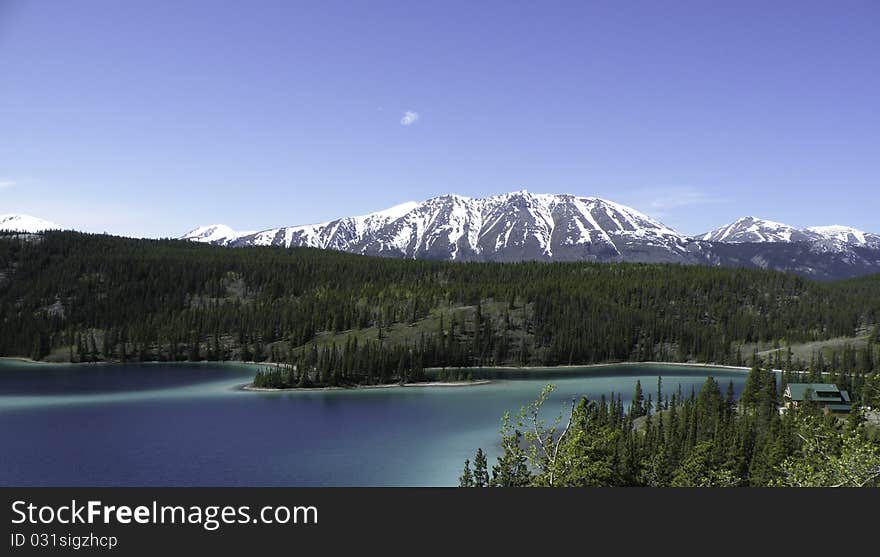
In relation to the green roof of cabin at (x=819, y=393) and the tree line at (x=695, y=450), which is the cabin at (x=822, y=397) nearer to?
the green roof of cabin at (x=819, y=393)

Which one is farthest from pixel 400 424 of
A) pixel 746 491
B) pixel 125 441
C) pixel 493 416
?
pixel 746 491

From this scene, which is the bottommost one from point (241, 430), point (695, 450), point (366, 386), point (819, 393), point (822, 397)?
point (241, 430)

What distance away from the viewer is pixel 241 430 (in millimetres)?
105062

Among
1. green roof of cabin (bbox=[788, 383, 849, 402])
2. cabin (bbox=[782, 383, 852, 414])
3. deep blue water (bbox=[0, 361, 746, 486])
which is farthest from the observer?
green roof of cabin (bbox=[788, 383, 849, 402])

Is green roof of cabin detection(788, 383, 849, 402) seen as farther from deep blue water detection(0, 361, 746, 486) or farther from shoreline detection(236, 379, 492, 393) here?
shoreline detection(236, 379, 492, 393)

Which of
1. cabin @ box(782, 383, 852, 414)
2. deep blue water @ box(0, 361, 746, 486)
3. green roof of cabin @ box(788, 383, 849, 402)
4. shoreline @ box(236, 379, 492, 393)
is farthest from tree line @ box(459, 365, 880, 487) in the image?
shoreline @ box(236, 379, 492, 393)

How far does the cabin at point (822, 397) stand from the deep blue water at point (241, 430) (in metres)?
37.6

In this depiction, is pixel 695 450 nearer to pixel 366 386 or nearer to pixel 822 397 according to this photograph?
pixel 822 397

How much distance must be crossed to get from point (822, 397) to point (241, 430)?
88008 mm

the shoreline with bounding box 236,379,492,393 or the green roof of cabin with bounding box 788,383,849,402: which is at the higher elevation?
the green roof of cabin with bounding box 788,383,849,402

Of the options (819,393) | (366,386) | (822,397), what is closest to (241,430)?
(366,386)

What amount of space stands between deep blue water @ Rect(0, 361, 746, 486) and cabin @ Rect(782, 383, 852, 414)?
123ft

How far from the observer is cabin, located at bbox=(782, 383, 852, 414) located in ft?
327

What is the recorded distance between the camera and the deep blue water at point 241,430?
76.9m
